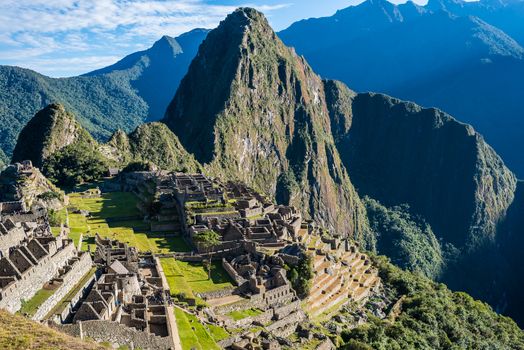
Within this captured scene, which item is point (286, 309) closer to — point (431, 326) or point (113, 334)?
point (113, 334)

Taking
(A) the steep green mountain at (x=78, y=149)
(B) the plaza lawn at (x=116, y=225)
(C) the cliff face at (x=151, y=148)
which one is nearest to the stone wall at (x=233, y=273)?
(B) the plaza lawn at (x=116, y=225)

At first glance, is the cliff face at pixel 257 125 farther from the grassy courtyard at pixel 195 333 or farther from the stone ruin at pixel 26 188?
the grassy courtyard at pixel 195 333

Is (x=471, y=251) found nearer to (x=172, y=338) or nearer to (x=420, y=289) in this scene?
(x=420, y=289)

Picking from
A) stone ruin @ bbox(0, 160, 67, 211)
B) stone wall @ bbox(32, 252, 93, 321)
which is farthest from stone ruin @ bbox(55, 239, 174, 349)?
stone ruin @ bbox(0, 160, 67, 211)

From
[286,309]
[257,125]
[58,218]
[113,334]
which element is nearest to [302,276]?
[286,309]

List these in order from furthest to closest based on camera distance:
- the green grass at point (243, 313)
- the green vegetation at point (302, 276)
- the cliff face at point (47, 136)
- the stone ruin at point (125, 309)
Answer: the cliff face at point (47, 136), the green vegetation at point (302, 276), the green grass at point (243, 313), the stone ruin at point (125, 309)

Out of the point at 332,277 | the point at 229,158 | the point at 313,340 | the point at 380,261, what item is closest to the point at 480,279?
the point at 229,158
